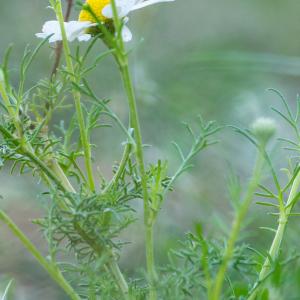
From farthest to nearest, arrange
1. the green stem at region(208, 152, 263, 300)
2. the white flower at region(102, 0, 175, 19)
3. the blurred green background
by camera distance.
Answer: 1. the blurred green background
2. the white flower at region(102, 0, 175, 19)
3. the green stem at region(208, 152, 263, 300)

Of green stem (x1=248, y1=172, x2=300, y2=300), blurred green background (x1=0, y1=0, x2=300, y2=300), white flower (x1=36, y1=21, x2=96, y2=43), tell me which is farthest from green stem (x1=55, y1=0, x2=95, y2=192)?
blurred green background (x1=0, y1=0, x2=300, y2=300)

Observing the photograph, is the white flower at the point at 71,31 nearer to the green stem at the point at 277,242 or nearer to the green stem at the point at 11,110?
the green stem at the point at 11,110

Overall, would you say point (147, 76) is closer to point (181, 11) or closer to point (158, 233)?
point (158, 233)

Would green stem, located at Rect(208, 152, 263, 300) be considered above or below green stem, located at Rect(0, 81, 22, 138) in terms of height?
below

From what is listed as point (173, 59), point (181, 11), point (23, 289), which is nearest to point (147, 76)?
point (173, 59)

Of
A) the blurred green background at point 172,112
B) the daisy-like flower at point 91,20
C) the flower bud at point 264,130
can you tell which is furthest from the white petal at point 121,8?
the blurred green background at point 172,112

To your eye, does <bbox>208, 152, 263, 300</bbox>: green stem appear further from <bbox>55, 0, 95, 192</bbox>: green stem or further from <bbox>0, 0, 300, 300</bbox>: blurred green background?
<bbox>0, 0, 300, 300</bbox>: blurred green background
